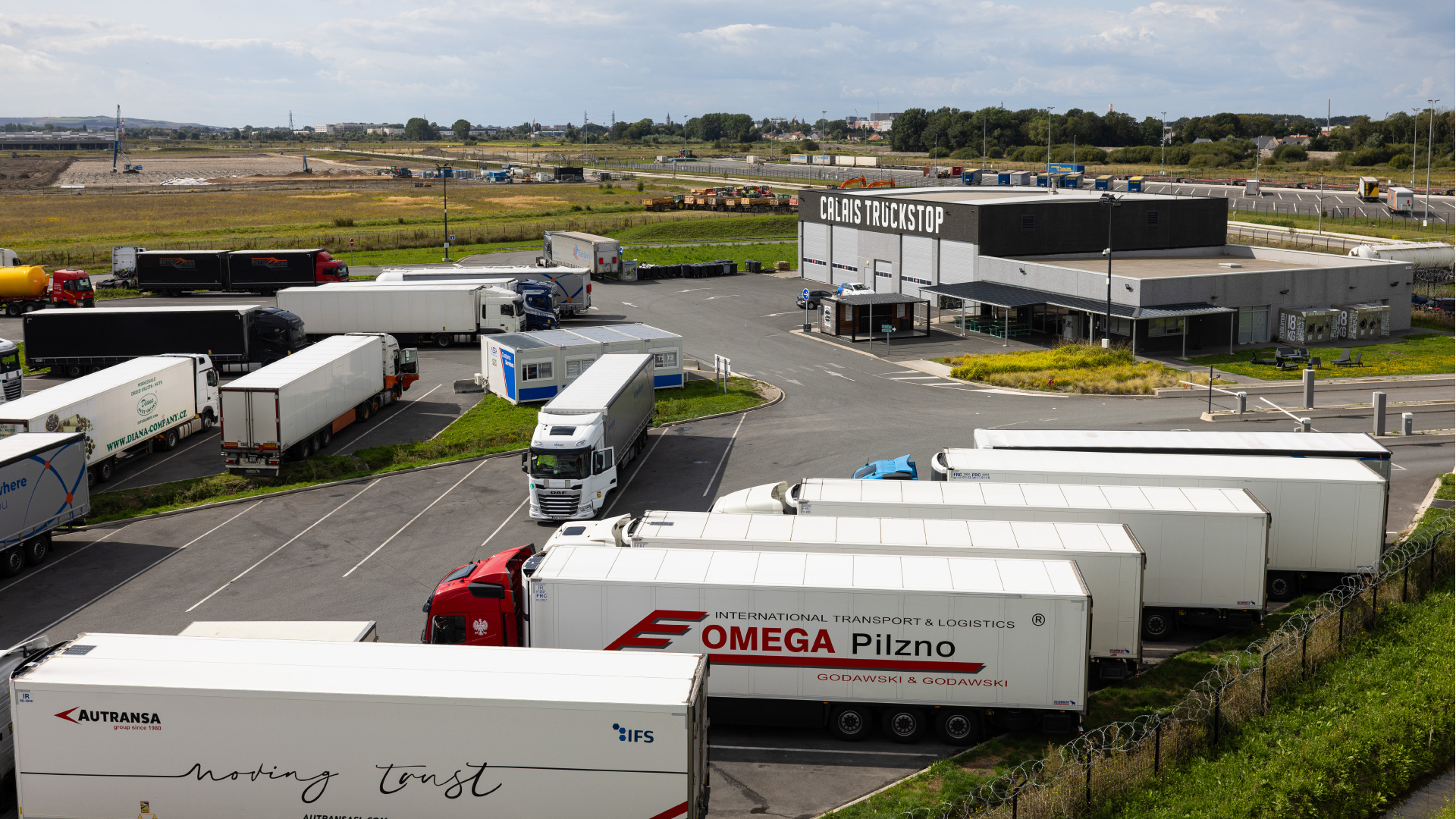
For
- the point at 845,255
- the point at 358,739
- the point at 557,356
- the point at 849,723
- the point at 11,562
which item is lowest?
the point at 849,723

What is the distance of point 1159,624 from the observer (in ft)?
83.1

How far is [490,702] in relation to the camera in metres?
15.8

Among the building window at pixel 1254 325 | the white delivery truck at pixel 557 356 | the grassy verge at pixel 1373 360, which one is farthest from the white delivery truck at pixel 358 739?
the building window at pixel 1254 325

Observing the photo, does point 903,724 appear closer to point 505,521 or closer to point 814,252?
point 505,521

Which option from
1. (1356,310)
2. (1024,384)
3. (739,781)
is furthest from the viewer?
(1356,310)

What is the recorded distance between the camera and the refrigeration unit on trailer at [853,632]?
20.0 meters

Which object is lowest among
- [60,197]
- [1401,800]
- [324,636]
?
[1401,800]

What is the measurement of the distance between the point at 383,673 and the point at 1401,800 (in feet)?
60.0

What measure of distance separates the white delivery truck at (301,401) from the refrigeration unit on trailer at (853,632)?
21.4 metres

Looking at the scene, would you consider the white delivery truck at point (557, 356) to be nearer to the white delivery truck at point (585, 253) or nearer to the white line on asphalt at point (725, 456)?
the white line on asphalt at point (725, 456)

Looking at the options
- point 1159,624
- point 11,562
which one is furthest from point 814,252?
point 11,562

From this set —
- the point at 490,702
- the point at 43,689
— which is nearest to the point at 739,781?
the point at 490,702

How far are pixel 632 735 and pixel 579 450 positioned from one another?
19.1 m

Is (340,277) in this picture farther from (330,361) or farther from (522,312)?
(330,361)
